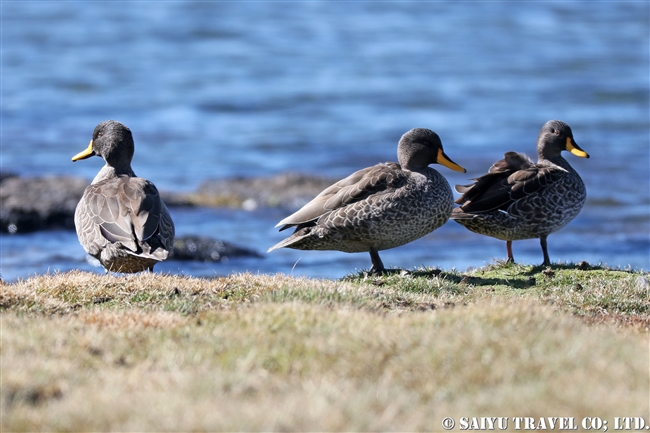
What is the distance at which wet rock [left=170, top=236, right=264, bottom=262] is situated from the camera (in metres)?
16.1

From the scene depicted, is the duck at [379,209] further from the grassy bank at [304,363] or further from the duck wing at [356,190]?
the grassy bank at [304,363]

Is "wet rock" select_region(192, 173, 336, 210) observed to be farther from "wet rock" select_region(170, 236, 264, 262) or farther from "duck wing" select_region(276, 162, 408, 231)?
"duck wing" select_region(276, 162, 408, 231)

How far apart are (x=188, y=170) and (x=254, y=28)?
75.2 ft

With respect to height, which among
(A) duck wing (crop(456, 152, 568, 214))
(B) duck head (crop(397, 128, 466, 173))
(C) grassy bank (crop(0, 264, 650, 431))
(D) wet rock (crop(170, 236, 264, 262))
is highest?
(B) duck head (crop(397, 128, 466, 173))

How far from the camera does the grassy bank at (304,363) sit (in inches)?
187

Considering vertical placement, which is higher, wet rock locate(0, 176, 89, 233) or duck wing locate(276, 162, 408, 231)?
duck wing locate(276, 162, 408, 231)

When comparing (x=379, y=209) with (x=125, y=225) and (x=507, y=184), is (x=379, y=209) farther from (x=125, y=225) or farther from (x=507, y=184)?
(x=125, y=225)

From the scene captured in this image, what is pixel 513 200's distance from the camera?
10.2 meters

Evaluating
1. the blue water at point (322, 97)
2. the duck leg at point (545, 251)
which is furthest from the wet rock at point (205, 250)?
the duck leg at point (545, 251)

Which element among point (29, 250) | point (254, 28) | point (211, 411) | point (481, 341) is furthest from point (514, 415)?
point (254, 28)

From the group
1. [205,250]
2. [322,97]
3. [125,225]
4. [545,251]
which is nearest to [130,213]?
[125,225]

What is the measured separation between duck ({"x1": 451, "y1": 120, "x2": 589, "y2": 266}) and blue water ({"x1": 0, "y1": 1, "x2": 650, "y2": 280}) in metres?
1.94

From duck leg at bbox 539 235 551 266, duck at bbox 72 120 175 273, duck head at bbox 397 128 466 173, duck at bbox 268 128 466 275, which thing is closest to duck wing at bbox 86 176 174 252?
duck at bbox 72 120 175 273

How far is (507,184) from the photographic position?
34.0 feet
